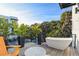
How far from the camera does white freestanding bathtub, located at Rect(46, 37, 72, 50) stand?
2.37m

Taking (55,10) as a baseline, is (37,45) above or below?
below

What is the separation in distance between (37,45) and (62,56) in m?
0.35

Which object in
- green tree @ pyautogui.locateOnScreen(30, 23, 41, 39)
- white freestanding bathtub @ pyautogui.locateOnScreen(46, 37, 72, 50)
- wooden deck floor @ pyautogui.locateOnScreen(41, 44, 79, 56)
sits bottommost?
wooden deck floor @ pyautogui.locateOnScreen(41, 44, 79, 56)

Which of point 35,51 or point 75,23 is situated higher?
point 75,23

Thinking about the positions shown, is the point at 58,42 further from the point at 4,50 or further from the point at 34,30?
the point at 4,50

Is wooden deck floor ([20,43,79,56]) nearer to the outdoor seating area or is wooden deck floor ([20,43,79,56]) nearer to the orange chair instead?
the outdoor seating area

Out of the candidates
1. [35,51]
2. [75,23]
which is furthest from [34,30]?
[75,23]

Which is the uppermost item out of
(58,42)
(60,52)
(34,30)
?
(34,30)

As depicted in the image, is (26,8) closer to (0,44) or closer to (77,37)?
(0,44)

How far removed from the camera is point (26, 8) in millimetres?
2396

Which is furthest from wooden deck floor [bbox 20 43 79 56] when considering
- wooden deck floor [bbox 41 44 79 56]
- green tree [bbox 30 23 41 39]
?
green tree [bbox 30 23 41 39]

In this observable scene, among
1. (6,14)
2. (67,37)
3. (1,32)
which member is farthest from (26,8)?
(67,37)

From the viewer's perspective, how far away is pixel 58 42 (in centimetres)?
238

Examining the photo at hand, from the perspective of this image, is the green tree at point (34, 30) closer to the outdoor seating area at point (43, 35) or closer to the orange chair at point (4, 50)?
the outdoor seating area at point (43, 35)
